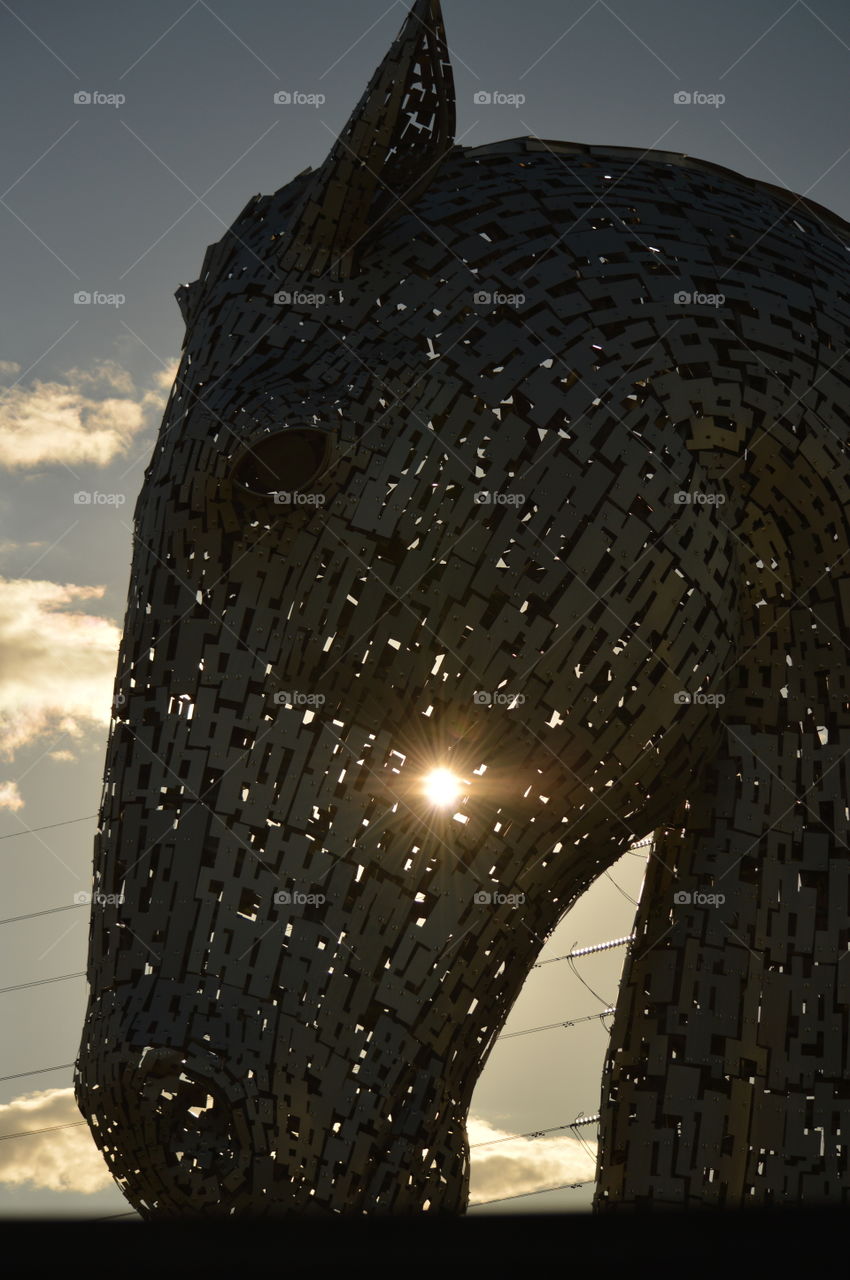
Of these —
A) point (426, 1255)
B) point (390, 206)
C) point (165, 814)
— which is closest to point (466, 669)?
point (165, 814)

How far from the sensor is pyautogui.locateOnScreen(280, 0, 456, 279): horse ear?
11.0ft

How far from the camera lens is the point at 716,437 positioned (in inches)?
129

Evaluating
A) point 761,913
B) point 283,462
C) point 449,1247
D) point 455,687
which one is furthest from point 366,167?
point 449,1247

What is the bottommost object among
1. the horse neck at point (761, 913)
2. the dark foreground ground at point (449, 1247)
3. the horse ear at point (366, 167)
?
the dark foreground ground at point (449, 1247)

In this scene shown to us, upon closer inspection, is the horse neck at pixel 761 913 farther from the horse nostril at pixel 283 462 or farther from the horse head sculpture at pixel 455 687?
the horse nostril at pixel 283 462

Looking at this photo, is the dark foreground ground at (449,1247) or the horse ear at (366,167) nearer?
the dark foreground ground at (449,1247)

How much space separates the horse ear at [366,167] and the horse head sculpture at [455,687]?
0.01 metres

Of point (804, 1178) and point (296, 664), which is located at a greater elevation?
point (296, 664)

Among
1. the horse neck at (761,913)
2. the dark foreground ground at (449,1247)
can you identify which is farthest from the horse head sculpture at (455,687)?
the dark foreground ground at (449,1247)

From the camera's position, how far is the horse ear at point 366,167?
132 inches

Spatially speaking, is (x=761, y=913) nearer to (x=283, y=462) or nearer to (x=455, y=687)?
(x=455, y=687)

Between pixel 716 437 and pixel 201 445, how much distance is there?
1.24m

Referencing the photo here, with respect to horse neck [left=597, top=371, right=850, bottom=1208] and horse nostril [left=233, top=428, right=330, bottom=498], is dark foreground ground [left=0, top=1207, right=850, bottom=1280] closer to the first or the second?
horse nostril [left=233, top=428, right=330, bottom=498]

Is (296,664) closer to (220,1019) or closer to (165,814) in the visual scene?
(165,814)
